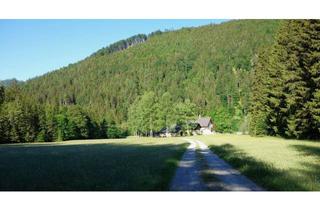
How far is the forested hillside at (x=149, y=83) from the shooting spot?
87812mm

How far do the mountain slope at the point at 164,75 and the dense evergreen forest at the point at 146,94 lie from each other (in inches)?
11.6

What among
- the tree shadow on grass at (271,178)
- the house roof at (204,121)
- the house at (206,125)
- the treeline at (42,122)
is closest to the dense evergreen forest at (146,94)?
the treeline at (42,122)

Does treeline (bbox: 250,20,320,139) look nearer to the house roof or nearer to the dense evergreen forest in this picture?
the dense evergreen forest

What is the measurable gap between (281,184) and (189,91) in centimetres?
11591

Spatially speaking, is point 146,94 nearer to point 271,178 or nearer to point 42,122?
point 42,122

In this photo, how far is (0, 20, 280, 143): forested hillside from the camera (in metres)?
87.8

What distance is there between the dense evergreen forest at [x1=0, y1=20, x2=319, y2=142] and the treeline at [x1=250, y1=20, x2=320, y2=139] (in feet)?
0.94

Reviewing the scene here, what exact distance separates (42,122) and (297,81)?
2448 inches

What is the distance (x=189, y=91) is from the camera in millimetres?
129500

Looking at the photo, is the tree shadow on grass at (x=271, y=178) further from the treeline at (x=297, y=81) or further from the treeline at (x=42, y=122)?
the treeline at (x=42, y=122)

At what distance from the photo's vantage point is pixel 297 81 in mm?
37625
